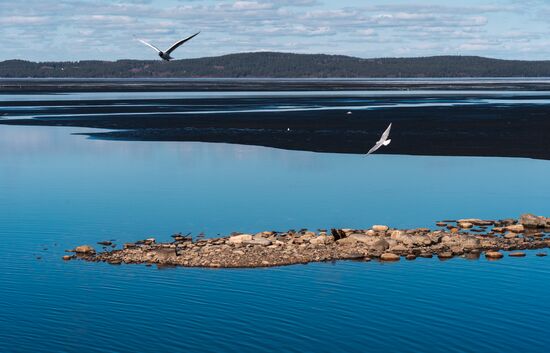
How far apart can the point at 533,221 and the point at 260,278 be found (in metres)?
12.1

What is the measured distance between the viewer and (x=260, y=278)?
27.2 meters

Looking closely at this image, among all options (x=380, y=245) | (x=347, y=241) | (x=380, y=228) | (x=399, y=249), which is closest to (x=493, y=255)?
(x=399, y=249)

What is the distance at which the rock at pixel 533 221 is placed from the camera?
1350 inches

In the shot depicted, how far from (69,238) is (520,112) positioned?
73899 millimetres

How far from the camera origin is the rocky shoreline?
29.2m

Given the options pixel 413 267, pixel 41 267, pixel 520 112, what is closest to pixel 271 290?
pixel 413 267

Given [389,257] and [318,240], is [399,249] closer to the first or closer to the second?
[389,257]

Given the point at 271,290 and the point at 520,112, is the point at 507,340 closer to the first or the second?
the point at 271,290

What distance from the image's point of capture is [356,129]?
78500mm

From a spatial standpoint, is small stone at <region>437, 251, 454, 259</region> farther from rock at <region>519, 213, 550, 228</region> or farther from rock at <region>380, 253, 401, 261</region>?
rock at <region>519, 213, 550, 228</region>

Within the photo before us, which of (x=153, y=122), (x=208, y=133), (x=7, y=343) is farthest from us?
(x=153, y=122)

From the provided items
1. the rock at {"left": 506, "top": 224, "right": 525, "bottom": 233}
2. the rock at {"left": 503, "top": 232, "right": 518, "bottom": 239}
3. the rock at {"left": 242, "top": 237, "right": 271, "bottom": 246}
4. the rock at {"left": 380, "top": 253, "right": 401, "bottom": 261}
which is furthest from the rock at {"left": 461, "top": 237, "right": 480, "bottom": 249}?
the rock at {"left": 242, "top": 237, "right": 271, "bottom": 246}

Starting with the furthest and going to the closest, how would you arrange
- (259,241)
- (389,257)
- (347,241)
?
(347,241) < (259,241) < (389,257)

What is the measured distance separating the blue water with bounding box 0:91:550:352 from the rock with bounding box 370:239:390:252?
4.53 feet
